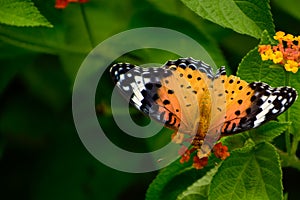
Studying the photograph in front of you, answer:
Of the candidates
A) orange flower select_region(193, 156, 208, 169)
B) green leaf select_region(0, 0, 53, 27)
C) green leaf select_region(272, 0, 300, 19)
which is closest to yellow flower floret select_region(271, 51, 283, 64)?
orange flower select_region(193, 156, 208, 169)

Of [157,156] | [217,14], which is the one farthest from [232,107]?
[157,156]

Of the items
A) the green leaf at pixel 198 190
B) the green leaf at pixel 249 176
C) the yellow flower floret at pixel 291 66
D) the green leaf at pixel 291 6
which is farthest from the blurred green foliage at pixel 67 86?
the yellow flower floret at pixel 291 66

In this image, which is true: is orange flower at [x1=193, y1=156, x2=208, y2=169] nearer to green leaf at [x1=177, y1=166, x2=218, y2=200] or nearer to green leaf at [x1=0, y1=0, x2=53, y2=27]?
green leaf at [x1=177, y1=166, x2=218, y2=200]

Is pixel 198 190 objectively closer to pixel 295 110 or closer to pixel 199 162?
pixel 199 162

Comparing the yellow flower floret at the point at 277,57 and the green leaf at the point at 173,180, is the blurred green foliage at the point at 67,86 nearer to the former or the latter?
the green leaf at the point at 173,180

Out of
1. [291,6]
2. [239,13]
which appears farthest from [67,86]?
[239,13]
